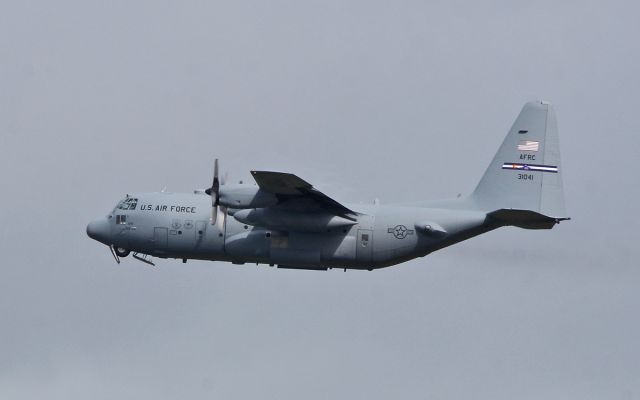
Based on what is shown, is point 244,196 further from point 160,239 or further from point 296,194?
point 160,239

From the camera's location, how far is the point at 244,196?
149ft

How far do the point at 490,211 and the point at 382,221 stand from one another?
3.45m

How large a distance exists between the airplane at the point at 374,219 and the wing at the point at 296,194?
4cm

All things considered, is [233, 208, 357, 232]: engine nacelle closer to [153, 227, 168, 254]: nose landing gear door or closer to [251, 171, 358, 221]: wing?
[251, 171, 358, 221]: wing

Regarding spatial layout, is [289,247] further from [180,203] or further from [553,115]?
[553,115]

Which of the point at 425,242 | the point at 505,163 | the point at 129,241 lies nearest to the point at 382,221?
the point at 425,242

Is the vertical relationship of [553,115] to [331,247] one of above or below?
above

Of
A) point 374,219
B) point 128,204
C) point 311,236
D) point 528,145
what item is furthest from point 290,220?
point 528,145

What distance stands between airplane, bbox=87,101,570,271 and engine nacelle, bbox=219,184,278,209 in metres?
0.32

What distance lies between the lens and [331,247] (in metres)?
47.2

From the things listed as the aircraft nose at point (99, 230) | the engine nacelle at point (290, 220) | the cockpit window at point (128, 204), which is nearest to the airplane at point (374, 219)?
the engine nacelle at point (290, 220)

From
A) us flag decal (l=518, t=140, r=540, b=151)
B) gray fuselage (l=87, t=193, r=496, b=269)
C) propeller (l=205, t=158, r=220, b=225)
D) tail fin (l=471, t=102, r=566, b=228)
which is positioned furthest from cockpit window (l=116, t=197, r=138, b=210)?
us flag decal (l=518, t=140, r=540, b=151)

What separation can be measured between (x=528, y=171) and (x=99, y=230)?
47.1ft

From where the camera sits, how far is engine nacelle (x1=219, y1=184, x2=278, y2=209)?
45438mm
